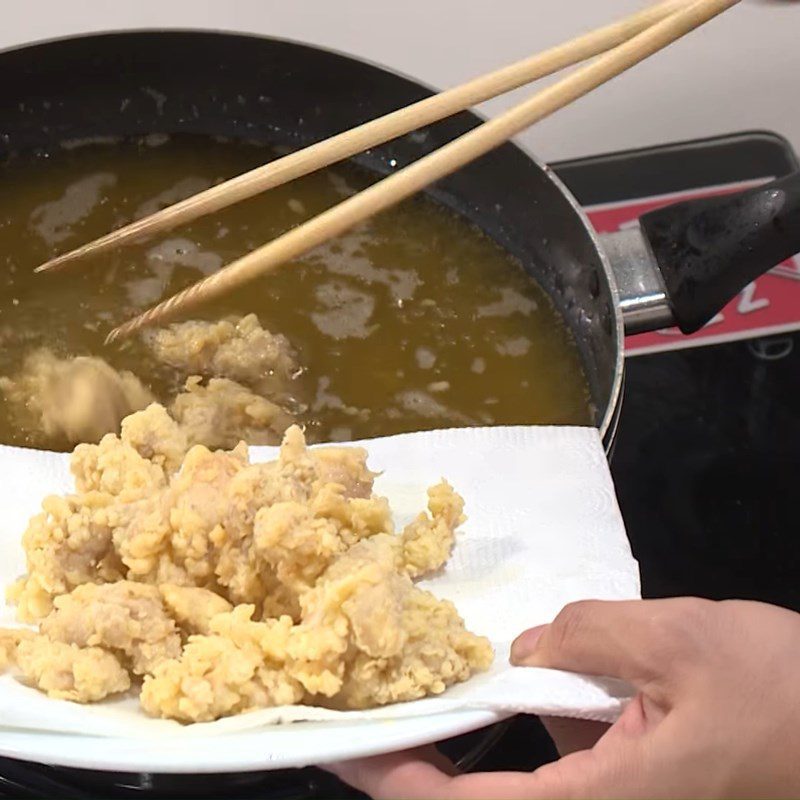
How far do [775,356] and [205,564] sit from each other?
97 cm

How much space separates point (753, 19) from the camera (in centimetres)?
184

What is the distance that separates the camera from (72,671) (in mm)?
766

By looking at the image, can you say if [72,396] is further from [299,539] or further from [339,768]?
[339,768]

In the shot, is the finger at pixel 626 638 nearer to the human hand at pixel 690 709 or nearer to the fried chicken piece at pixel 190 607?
the human hand at pixel 690 709

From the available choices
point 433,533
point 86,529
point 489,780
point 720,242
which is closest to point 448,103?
point 720,242

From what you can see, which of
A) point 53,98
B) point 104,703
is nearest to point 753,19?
point 53,98

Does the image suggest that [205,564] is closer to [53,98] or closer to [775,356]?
[53,98]

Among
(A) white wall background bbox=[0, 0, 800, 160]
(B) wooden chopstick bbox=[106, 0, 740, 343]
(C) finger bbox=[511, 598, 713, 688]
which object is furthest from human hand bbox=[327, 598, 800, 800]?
(A) white wall background bbox=[0, 0, 800, 160]

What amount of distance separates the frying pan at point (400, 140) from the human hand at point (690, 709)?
0.37 m

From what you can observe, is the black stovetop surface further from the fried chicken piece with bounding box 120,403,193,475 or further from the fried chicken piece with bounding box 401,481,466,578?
the fried chicken piece with bounding box 120,403,193,475

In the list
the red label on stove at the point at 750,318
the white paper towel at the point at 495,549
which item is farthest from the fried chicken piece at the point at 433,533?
the red label on stove at the point at 750,318

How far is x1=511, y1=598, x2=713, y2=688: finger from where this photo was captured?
0.69 meters

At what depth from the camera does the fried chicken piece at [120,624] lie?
0.77m

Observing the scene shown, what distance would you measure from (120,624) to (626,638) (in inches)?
15.2
